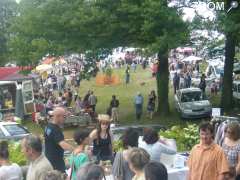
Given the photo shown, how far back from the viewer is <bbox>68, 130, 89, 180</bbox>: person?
7.70 metres

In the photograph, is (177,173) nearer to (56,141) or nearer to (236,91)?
(56,141)

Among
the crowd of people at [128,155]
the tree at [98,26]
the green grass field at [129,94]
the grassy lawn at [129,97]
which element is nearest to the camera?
the crowd of people at [128,155]

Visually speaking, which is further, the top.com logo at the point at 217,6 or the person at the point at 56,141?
the top.com logo at the point at 217,6

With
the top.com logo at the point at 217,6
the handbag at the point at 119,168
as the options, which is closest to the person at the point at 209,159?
the handbag at the point at 119,168

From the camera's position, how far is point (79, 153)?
7.77m

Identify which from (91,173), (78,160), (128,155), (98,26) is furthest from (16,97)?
(91,173)

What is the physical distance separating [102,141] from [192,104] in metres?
21.5

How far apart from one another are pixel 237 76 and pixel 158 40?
15842mm

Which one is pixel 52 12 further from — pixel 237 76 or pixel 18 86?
pixel 237 76

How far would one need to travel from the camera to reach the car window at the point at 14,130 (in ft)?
65.4

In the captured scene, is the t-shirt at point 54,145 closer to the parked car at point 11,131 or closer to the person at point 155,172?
the person at point 155,172

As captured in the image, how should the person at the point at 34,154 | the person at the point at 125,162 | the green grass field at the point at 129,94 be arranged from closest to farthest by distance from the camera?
the person at the point at 34,154
the person at the point at 125,162
the green grass field at the point at 129,94

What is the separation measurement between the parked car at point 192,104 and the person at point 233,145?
2198 cm

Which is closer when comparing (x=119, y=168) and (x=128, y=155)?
(x=128, y=155)
